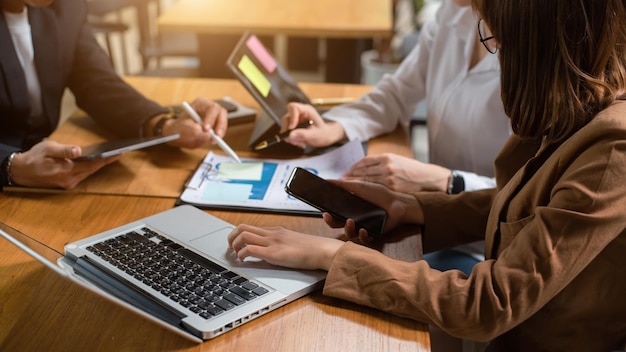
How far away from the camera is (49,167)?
124 centimetres

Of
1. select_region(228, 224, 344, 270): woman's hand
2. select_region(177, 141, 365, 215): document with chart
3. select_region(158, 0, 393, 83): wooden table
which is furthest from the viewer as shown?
select_region(158, 0, 393, 83): wooden table

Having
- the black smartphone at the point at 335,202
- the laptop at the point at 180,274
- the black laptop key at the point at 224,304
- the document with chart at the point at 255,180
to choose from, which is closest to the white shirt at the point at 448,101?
the document with chart at the point at 255,180

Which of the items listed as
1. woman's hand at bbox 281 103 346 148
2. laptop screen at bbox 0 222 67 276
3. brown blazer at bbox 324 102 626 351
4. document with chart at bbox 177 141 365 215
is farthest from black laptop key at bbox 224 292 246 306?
woman's hand at bbox 281 103 346 148

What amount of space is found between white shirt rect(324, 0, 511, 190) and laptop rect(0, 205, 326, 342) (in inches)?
24.0

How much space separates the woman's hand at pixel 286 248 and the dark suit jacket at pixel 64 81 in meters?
0.66

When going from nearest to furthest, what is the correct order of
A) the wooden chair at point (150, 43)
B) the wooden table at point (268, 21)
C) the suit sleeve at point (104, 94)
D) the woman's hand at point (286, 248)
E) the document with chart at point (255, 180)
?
1. the woman's hand at point (286, 248)
2. the document with chart at point (255, 180)
3. the suit sleeve at point (104, 94)
4. the wooden table at point (268, 21)
5. the wooden chair at point (150, 43)

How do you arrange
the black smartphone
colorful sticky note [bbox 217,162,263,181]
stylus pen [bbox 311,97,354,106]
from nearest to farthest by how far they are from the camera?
the black smartphone, colorful sticky note [bbox 217,162,263,181], stylus pen [bbox 311,97,354,106]

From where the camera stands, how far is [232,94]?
5.97ft

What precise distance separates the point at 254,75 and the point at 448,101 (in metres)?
0.46

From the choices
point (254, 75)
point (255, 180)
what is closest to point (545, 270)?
point (255, 180)

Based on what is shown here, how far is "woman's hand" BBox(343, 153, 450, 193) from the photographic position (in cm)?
131

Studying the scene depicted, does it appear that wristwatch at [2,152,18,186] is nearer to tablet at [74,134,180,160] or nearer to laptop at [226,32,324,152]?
tablet at [74,134,180,160]

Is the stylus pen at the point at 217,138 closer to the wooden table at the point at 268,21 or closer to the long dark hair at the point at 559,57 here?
the long dark hair at the point at 559,57

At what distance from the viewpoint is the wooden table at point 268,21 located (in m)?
2.67
